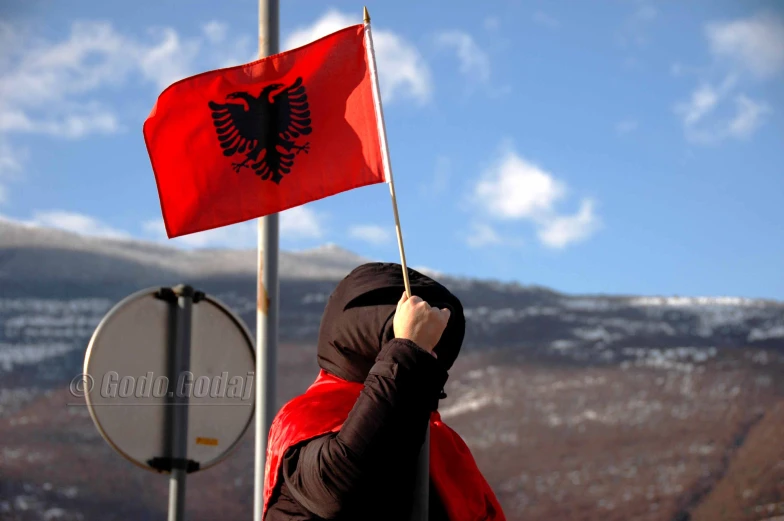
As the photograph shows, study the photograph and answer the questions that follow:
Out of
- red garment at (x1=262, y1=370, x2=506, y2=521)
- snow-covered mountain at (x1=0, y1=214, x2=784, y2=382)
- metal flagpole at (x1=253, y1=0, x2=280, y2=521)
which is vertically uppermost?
snow-covered mountain at (x1=0, y1=214, x2=784, y2=382)

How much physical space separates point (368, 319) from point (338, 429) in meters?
0.22

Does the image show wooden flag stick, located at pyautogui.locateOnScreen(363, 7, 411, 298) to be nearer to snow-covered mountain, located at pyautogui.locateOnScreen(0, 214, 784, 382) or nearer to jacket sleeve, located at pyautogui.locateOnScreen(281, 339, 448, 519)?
jacket sleeve, located at pyautogui.locateOnScreen(281, 339, 448, 519)

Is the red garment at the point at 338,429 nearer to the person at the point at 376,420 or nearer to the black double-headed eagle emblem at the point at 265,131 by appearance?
the person at the point at 376,420

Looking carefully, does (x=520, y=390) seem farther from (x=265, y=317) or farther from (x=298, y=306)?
(x=265, y=317)

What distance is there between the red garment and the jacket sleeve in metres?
0.12

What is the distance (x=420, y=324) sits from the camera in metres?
1.73

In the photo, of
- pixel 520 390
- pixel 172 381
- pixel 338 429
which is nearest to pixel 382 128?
pixel 338 429

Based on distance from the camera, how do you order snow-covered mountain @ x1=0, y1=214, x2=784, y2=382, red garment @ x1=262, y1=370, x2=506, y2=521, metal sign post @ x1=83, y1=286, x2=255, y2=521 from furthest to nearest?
snow-covered mountain @ x1=0, y1=214, x2=784, y2=382 < metal sign post @ x1=83, y1=286, x2=255, y2=521 < red garment @ x1=262, y1=370, x2=506, y2=521

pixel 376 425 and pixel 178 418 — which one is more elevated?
pixel 178 418

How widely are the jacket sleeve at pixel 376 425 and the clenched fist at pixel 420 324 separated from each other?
0.02 metres

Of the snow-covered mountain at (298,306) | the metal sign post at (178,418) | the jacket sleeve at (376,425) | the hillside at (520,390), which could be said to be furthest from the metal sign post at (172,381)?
the snow-covered mountain at (298,306)

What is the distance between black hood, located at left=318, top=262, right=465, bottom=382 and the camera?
75.9 inches

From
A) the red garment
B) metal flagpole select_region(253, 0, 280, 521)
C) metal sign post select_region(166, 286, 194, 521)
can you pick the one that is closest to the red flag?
the red garment

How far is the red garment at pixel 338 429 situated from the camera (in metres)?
1.86
